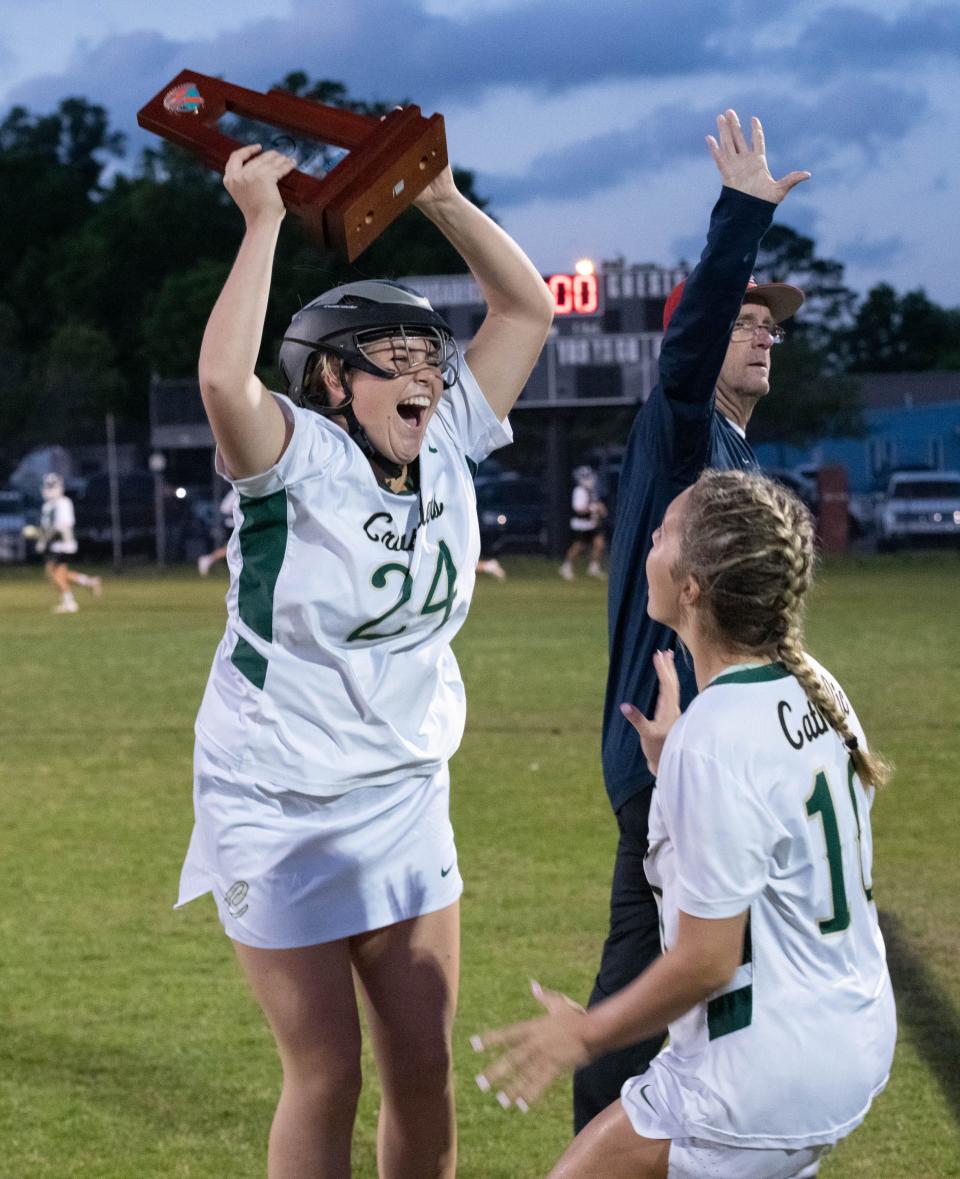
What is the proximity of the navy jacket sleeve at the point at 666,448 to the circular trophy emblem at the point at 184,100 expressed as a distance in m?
1.10

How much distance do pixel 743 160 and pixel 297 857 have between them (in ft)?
5.56

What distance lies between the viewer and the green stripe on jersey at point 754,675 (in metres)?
2.52

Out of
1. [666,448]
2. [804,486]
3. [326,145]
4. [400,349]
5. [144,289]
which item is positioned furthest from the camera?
[144,289]

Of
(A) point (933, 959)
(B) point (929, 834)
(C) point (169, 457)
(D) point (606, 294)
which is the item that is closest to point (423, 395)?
(A) point (933, 959)

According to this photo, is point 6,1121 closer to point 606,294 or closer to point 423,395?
point 423,395

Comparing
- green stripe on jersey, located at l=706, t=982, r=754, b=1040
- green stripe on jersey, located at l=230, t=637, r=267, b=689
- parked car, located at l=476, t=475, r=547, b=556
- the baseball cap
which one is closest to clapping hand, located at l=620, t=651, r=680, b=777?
green stripe on jersey, located at l=706, t=982, r=754, b=1040

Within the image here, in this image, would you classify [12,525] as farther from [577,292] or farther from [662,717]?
[662,717]

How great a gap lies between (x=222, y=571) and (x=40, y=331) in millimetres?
39239

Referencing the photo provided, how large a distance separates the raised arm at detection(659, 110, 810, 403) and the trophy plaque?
616 mm

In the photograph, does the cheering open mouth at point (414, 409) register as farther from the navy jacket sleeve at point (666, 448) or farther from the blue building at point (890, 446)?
the blue building at point (890, 446)

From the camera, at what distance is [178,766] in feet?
34.6

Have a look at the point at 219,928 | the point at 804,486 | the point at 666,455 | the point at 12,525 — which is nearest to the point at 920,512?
the point at 804,486

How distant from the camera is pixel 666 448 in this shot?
3.82 metres

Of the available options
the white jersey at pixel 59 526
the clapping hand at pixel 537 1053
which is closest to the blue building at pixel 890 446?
the white jersey at pixel 59 526
